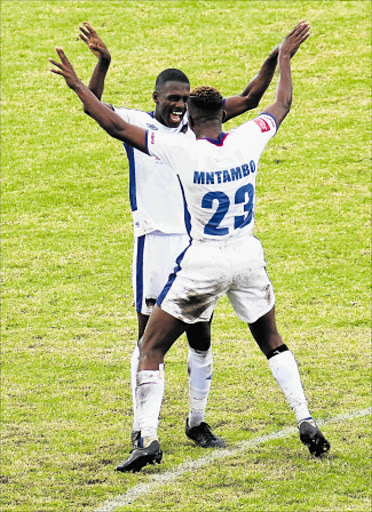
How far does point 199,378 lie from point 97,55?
233 centimetres

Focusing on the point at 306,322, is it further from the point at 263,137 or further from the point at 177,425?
the point at 263,137

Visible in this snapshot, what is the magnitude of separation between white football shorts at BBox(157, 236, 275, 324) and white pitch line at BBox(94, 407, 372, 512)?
3.41ft

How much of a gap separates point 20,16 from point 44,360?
525 inches

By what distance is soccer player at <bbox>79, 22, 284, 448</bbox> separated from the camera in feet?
23.0

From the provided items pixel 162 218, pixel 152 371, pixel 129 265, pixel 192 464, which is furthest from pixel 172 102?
pixel 129 265

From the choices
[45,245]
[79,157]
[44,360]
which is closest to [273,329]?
[44,360]

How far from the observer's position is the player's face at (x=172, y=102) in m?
6.96

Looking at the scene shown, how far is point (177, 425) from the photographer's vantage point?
784 centimetres

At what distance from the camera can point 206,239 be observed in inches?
255

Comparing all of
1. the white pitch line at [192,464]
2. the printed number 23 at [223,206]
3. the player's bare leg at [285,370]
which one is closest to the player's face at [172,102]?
the printed number 23 at [223,206]

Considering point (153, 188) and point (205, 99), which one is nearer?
point (205, 99)

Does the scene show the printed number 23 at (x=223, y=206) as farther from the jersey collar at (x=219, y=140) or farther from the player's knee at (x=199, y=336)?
the player's knee at (x=199, y=336)

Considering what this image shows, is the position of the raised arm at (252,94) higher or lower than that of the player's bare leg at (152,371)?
higher

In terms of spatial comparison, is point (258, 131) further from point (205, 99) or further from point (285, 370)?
point (285, 370)
